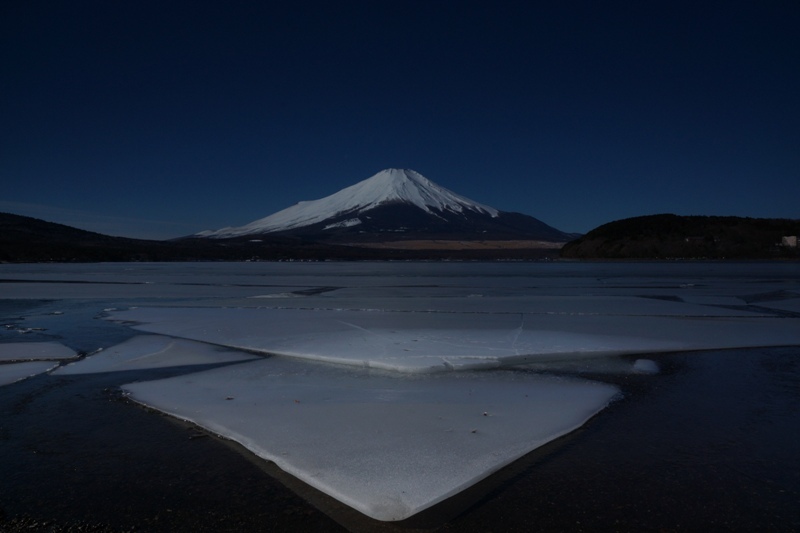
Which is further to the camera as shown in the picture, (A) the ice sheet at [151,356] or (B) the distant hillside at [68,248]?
(B) the distant hillside at [68,248]

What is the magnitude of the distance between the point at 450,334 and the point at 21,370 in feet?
19.7

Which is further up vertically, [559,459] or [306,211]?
[306,211]

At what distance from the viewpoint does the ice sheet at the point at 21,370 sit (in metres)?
6.23

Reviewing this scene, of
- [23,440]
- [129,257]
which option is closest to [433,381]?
[23,440]

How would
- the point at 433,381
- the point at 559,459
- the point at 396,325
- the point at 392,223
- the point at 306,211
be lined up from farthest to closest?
the point at 306,211
the point at 392,223
the point at 396,325
the point at 433,381
the point at 559,459

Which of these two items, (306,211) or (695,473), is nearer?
(695,473)

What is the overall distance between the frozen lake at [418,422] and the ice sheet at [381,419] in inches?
0.8

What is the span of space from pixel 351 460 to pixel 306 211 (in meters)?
197

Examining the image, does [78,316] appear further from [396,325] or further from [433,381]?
[433,381]

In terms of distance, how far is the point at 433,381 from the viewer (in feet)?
19.7

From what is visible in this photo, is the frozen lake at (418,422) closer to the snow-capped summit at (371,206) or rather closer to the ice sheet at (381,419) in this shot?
the ice sheet at (381,419)

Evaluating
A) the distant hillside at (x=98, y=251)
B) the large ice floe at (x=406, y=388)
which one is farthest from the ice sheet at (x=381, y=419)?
the distant hillside at (x=98, y=251)

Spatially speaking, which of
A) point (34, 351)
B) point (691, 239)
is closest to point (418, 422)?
point (34, 351)

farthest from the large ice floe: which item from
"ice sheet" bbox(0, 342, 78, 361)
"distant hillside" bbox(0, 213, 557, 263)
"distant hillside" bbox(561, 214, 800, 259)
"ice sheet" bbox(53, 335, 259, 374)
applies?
"distant hillside" bbox(0, 213, 557, 263)
